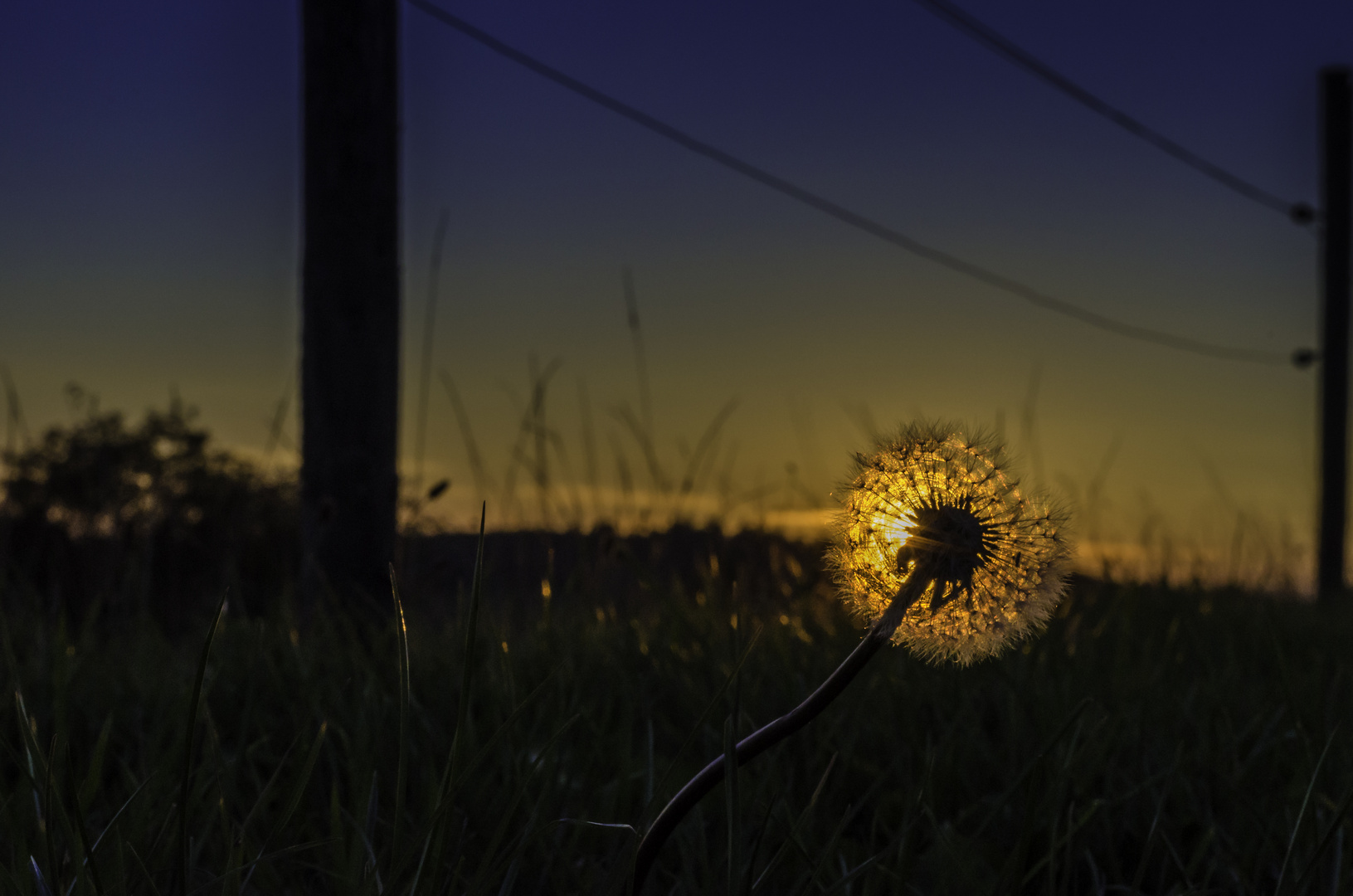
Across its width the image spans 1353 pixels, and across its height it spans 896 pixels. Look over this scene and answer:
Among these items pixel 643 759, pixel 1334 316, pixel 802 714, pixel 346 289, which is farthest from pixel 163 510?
pixel 1334 316

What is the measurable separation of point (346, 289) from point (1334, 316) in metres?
12.5

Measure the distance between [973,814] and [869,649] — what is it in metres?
1.42

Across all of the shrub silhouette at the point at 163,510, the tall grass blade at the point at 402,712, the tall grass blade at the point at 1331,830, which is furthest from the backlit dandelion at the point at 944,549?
the shrub silhouette at the point at 163,510

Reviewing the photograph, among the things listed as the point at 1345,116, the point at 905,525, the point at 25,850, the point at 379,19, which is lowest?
the point at 25,850

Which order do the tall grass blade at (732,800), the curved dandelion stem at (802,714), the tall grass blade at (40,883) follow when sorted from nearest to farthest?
the curved dandelion stem at (802,714) < the tall grass blade at (732,800) < the tall grass blade at (40,883)

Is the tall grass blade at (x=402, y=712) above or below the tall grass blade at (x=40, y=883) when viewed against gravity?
above

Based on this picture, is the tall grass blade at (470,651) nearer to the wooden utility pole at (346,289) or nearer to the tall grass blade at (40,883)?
the tall grass blade at (40,883)

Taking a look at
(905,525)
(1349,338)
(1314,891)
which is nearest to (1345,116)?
(1349,338)

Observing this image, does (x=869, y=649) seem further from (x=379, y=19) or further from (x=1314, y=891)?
(x=379, y=19)

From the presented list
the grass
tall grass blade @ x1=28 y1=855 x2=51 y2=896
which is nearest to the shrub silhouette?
the grass

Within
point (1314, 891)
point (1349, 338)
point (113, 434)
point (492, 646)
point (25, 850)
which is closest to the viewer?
point (25, 850)

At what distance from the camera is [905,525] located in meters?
1.06

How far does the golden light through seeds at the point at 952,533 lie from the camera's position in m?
1.06

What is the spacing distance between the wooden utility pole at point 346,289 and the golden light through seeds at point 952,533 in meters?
3.78
